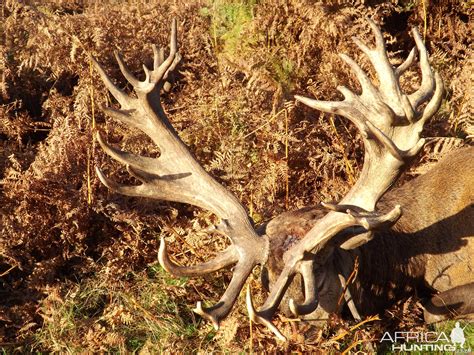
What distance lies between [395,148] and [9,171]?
333cm

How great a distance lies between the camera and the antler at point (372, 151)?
3844mm

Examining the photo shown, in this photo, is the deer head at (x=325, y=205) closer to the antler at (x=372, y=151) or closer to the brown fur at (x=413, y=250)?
the antler at (x=372, y=151)

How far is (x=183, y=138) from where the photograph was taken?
611cm

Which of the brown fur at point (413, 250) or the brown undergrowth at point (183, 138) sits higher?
the brown undergrowth at point (183, 138)

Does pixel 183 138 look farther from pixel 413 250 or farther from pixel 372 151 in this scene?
pixel 372 151

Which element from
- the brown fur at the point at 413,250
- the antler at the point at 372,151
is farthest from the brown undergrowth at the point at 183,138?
the antler at the point at 372,151

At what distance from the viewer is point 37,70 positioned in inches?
265

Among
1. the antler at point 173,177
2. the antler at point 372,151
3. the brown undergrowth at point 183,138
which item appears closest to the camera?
the antler at point 372,151

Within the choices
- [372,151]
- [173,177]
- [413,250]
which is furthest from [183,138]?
[372,151]

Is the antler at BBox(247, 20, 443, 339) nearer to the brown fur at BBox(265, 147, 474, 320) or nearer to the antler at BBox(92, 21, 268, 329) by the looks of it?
the brown fur at BBox(265, 147, 474, 320)

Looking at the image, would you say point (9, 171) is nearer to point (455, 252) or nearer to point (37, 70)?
point (37, 70)

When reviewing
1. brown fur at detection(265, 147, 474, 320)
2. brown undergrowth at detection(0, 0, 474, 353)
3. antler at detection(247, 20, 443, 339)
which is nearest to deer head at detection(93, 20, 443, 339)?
antler at detection(247, 20, 443, 339)

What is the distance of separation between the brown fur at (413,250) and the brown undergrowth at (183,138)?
0.61 ft

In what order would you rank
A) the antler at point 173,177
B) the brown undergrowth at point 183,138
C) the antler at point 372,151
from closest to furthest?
the antler at point 372,151 < the antler at point 173,177 < the brown undergrowth at point 183,138
